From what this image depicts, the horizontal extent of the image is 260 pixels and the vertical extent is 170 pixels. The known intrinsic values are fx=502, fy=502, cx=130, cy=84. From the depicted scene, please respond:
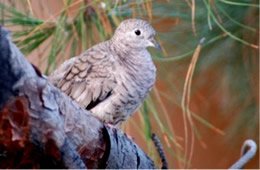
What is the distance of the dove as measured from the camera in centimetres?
77

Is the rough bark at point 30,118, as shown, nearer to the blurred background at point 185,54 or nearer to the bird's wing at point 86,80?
the bird's wing at point 86,80

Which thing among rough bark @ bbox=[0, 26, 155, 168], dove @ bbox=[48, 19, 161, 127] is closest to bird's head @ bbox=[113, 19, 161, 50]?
dove @ bbox=[48, 19, 161, 127]

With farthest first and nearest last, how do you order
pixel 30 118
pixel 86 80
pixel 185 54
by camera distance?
pixel 185 54 < pixel 86 80 < pixel 30 118

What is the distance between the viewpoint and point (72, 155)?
1.41 feet

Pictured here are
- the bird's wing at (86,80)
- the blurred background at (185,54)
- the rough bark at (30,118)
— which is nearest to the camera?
the rough bark at (30,118)

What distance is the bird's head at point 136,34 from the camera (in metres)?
0.83

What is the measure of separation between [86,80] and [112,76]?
0.04m

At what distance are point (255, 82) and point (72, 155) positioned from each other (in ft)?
2.98

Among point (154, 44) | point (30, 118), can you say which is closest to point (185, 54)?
point (154, 44)

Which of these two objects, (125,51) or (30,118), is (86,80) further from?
(30,118)

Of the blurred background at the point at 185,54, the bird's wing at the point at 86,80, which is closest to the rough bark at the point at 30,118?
the bird's wing at the point at 86,80

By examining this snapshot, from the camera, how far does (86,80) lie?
0.78 m

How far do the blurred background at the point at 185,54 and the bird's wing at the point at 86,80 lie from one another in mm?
98

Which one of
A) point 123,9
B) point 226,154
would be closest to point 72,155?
point 123,9
